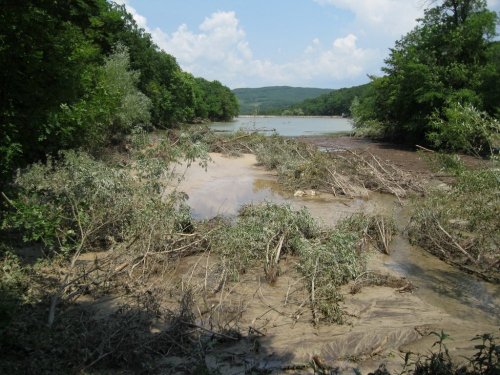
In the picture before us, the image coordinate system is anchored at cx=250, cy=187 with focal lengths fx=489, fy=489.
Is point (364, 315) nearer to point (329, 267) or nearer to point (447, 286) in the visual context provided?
point (329, 267)

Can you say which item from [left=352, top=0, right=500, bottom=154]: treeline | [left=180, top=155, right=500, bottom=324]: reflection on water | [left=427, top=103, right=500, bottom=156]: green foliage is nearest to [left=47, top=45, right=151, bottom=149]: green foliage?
[left=180, top=155, right=500, bottom=324]: reflection on water

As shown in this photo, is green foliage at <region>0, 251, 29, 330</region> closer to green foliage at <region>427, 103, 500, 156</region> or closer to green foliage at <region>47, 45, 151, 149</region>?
green foliage at <region>47, 45, 151, 149</region>

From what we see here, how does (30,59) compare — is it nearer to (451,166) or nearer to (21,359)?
(21,359)

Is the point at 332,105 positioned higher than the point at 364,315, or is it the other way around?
the point at 332,105

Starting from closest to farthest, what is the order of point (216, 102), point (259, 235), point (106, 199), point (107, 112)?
1. point (259, 235)
2. point (106, 199)
3. point (107, 112)
4. point (216, 102)

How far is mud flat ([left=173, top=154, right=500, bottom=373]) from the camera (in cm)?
616

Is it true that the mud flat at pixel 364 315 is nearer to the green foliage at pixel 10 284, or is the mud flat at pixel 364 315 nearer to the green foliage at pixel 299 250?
the green foliage at pixel 299 250

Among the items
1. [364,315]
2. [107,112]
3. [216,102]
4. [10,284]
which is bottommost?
[364,315]

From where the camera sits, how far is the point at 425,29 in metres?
35.1

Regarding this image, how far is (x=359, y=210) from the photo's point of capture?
49.2 feet

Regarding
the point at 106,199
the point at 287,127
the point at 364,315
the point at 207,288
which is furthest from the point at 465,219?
the point at 287,127

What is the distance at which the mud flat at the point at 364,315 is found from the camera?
6.16m

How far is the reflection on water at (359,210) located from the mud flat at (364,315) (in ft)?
0.08

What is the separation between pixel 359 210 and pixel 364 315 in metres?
7.65
